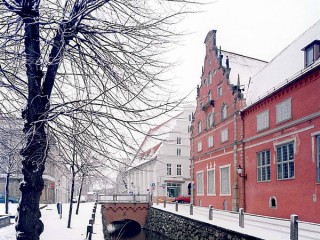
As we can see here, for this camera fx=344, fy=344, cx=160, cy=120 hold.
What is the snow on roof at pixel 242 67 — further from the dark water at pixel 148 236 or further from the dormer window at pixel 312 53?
the dark water at pixel 148 236

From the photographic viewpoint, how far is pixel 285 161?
21062 millimetres

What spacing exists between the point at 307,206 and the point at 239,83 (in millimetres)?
12405

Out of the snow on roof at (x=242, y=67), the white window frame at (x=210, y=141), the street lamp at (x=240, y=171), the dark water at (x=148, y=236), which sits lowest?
the dark water at (x=148, y=236)

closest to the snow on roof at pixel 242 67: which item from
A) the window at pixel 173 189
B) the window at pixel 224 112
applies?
the window at pixel 224 112

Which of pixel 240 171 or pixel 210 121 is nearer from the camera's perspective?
pixel 240 171

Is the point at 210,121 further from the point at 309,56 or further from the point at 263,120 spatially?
the point at 309,56

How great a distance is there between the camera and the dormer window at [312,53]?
62.3 ft

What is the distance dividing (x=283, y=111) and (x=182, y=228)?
10.2 m

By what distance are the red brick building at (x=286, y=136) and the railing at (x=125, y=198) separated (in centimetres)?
1397

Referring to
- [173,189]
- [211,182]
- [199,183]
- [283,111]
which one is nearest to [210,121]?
[211,182]

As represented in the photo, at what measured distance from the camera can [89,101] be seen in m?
6.00

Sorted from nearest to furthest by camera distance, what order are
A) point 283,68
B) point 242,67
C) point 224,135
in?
1. point 283,68
2. point 224,135
3. point 242,67

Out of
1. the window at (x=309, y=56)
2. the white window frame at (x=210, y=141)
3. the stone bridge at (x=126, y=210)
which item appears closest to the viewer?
the window at (x=309, y=56)

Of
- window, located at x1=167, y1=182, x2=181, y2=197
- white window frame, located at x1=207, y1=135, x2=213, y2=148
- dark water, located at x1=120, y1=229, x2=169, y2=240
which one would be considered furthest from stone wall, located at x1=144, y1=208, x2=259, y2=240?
window, located at x1=167, y1=182, x2=181, y2=197
